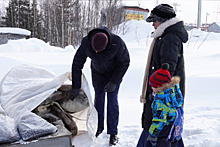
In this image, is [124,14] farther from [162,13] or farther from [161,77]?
[161,77]

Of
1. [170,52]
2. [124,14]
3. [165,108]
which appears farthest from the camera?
[124,14]

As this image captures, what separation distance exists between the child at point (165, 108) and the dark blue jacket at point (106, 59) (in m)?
0.81

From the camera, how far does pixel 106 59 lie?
7.44 feet

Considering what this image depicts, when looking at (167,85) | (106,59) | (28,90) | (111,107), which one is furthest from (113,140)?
(167,85)

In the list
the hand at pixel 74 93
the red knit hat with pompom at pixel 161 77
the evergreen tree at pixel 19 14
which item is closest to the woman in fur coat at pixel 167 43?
the red knit hat with pompom at pixel 161 77

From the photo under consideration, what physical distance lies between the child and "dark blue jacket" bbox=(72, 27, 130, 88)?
809 mm

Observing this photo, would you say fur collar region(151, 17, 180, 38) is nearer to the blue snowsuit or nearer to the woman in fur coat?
the woman in fur coat

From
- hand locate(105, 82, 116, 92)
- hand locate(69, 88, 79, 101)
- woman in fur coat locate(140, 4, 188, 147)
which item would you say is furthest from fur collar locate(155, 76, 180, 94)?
hand locate(69, 88, 79, 101)

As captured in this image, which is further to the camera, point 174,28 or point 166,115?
point 174,28

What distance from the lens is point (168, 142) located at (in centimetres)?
159

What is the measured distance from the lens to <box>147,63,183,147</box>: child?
1.47 m

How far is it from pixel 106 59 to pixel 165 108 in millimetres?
969

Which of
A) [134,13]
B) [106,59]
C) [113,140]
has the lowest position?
[113,140]

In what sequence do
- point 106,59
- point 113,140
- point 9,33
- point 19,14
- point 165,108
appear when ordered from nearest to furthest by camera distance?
point 165,108
point 106,59
point 113,140
point 9,33
point 19,14
